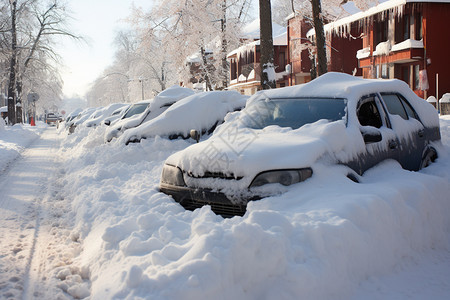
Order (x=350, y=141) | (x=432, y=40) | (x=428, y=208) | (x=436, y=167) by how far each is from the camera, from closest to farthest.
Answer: (x=428, y=208)
(x=350, y=141)
(x=436, y=167)
(x=432, y=40)

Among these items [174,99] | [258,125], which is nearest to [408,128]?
[258,125]

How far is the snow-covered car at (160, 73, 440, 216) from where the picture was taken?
4.30m

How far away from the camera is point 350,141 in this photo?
15.8 feet

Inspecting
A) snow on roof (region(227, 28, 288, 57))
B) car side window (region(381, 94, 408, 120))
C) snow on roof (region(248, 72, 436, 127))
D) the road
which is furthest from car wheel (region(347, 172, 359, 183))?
snow on roof (region(227, 28, 288, 57))

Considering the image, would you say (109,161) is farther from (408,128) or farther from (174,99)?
(408,128)

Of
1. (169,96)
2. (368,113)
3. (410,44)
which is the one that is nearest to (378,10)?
(410,44)

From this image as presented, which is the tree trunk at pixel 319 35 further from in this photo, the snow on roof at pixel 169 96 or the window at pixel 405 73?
the window at pixel 405 73

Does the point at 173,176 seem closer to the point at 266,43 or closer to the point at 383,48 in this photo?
the point at 266,43

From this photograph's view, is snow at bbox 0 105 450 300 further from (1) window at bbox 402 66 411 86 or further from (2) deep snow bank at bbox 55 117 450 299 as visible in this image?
(1) window at bbox 402 66 411 86

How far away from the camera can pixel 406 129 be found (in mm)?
5926

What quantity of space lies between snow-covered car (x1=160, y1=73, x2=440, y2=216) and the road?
1512mm

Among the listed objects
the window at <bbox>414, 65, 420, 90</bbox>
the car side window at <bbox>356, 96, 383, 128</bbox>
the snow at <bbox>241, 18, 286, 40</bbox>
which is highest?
the snow at <bbox>241, 18, 286, 40</bbox>

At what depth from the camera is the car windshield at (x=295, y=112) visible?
5312 millimetres

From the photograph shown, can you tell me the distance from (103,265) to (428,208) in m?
3.25
